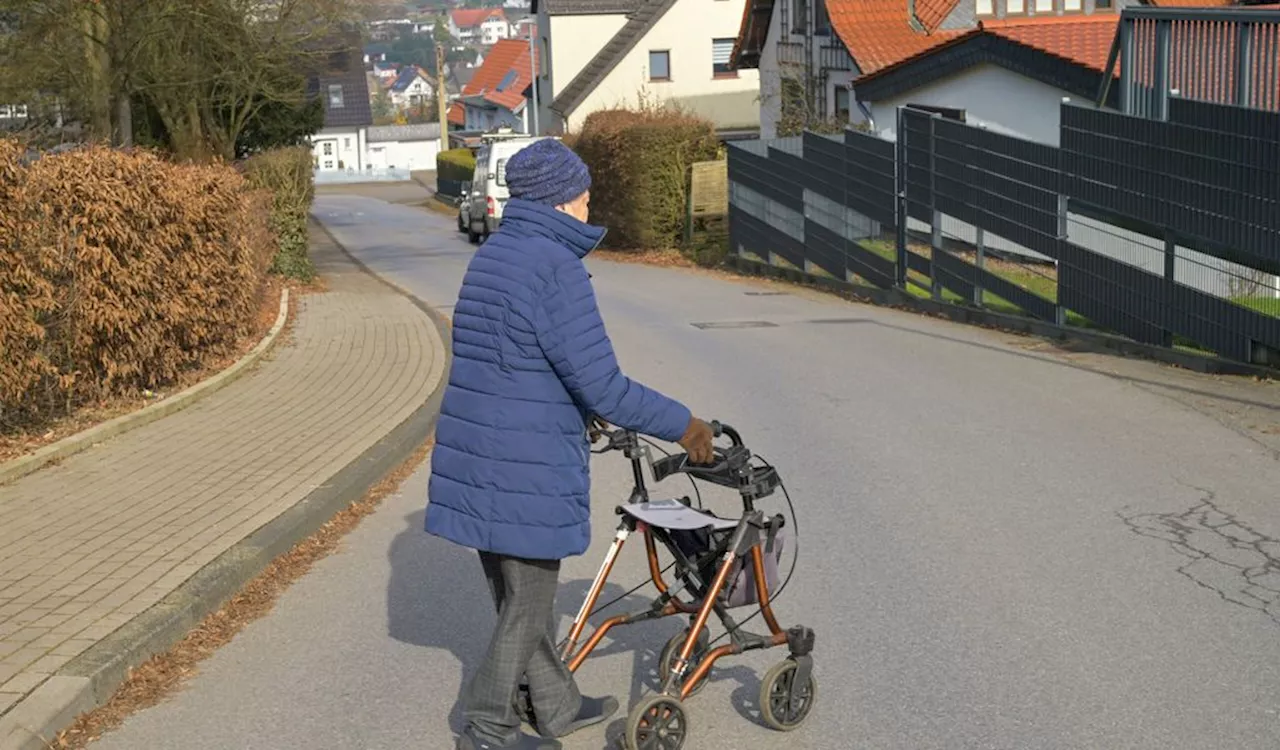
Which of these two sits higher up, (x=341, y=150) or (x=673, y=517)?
(x=673, y=517)

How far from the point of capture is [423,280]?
27328 millimetres

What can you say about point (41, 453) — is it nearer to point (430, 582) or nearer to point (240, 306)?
point (430, 582)

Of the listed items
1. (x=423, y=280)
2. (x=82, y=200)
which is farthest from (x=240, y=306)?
(x=423, y=280)

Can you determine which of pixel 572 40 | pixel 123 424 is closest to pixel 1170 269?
pixel 123 424

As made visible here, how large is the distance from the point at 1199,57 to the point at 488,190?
22.1 m

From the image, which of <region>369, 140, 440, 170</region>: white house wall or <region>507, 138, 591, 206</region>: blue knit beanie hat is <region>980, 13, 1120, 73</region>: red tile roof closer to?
<region>507, 138, 591, 206</region>: blue knit beanie hat

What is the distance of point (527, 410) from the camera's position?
4.77 m

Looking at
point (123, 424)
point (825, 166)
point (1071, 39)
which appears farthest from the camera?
point (1071, 39)

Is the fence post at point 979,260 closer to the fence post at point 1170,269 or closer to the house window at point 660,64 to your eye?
the fence post at point 1170,269

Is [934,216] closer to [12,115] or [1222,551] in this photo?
[1222,551]

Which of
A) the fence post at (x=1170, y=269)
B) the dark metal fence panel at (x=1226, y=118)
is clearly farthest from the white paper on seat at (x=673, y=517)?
the fence post at (x=1170, y=269)

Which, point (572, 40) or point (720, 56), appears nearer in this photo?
point (720, 56)

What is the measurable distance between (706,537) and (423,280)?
2245 centimetres

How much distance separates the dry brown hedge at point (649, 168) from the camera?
31734mm
